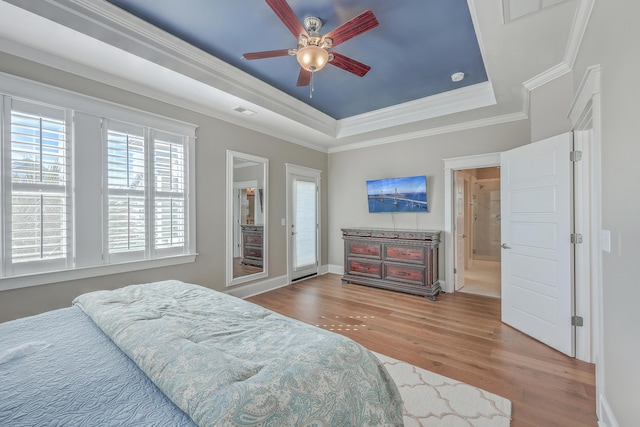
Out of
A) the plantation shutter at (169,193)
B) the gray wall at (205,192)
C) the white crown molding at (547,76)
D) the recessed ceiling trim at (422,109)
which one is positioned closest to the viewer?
the gray wall at (205,192)

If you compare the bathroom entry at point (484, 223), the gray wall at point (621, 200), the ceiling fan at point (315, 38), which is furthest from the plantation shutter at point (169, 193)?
the bathroom entry at point (484, 223)

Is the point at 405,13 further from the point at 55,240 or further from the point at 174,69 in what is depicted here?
the point at 55,240

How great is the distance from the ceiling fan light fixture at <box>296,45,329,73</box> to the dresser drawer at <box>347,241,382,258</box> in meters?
3.13

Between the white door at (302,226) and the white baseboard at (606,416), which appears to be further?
the white door at (302,226)

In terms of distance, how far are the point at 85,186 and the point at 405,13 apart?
3.36 meters

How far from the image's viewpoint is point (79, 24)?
2168 mm

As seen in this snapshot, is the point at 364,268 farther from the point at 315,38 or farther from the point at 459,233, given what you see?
the point at 315,38

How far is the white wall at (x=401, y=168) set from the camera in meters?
4.21

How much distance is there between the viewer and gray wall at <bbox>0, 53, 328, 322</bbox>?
2449mm

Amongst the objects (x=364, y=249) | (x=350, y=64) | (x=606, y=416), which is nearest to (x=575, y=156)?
(x=606, y=416)

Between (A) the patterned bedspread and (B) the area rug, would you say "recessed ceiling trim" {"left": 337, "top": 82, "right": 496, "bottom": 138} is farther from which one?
(A) the patterned bedspread

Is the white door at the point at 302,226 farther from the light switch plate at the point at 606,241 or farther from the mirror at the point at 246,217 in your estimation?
the light switch plate at the point at 606,241

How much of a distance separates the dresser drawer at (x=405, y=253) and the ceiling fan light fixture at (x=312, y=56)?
308 cm

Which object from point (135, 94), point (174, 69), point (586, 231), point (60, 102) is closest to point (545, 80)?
point (586, 231)
